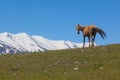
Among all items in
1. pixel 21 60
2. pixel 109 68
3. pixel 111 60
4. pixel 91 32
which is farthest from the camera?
pixel 91 32

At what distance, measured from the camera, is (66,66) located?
127 ft

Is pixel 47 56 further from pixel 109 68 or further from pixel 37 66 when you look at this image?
pixel 109 68

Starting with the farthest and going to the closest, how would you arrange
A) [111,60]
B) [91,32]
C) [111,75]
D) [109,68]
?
[91,32] < [111,60] < [109,68] < [111,75]

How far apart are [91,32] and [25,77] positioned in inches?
862

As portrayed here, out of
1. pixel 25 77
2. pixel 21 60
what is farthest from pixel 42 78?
pixel 21 60

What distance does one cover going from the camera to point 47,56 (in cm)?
4688

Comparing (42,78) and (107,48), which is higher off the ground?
(107,48)

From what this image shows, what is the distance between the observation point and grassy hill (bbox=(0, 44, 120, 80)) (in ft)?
104

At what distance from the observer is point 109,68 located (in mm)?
35750

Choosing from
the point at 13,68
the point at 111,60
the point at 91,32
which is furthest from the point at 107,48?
the point at 13,68

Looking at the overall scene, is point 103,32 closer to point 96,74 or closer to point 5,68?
point 5,68

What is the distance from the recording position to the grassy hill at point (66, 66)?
31.8 meters

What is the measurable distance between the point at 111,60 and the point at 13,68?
30.0ft

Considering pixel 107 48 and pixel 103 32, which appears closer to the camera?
pixel 107 48
